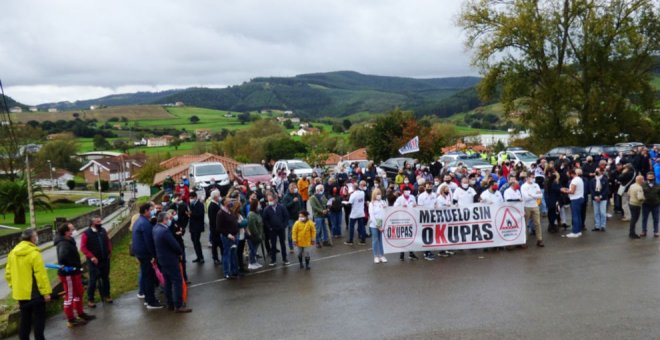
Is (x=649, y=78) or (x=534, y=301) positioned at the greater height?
(x=649, y=78)

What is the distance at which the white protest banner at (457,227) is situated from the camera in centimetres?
1372

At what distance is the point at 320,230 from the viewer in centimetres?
1582

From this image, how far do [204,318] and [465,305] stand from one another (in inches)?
180

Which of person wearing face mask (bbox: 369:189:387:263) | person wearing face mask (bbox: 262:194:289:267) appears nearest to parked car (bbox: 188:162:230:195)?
person wearing face mask (bbox: 262:194:289:267)

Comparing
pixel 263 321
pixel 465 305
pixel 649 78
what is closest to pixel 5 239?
pixel 263 321

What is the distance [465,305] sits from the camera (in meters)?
9.40

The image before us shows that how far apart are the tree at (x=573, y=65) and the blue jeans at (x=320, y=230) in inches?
1174

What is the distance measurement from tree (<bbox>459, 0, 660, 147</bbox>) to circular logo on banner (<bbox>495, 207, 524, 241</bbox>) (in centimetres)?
2943

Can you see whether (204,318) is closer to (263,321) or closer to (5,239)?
(263,321)

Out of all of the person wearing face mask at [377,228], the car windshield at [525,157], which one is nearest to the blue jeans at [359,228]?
the person wearing face mask at [377,228]

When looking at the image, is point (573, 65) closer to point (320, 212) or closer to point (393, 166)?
point (393, 166)

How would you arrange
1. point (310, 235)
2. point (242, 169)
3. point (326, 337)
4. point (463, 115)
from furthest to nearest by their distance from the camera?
1. point (463, 115)
2. point (242, 169)
3. point (310, 235)
4. point (326, 337)

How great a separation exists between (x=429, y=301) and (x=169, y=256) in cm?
484

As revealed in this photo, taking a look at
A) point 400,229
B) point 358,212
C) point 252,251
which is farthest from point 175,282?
point 358,212
